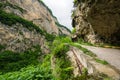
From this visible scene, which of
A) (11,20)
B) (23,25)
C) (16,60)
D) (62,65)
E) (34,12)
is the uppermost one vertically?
(34,12)

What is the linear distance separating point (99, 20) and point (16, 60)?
151ft

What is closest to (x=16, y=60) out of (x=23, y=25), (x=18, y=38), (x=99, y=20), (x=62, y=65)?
(x=18, y=38)

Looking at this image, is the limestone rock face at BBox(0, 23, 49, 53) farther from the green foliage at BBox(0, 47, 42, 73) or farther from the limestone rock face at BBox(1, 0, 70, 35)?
the limestone rock face at BBox(1, 0, 70, 35)

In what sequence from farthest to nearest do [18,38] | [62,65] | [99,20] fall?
[18,38] → [99,20] → [62,65]

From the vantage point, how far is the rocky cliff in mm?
60750

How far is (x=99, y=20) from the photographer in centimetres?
1265

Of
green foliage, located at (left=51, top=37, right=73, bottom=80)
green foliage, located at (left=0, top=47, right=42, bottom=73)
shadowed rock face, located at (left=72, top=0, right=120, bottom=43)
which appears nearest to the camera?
green foliage, located at (left=51, top=37, right=73, bottom=80)

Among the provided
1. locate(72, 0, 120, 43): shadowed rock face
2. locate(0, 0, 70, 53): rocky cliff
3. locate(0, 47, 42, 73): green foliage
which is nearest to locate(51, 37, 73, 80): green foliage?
locate(72, 0, 120, 43): shadowed rock face

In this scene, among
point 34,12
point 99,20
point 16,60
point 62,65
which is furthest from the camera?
point 34,12

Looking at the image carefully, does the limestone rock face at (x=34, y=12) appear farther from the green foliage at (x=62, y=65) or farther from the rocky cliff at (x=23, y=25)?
the green foliage at (x=62, y=65)

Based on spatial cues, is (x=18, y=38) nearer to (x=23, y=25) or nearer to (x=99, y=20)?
(x=23, y=25)

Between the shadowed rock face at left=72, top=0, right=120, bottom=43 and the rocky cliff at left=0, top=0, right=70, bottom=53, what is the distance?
44.3m

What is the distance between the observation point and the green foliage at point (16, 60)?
5147 centimetres

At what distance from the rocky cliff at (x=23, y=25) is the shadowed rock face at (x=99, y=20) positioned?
44.3 meters
